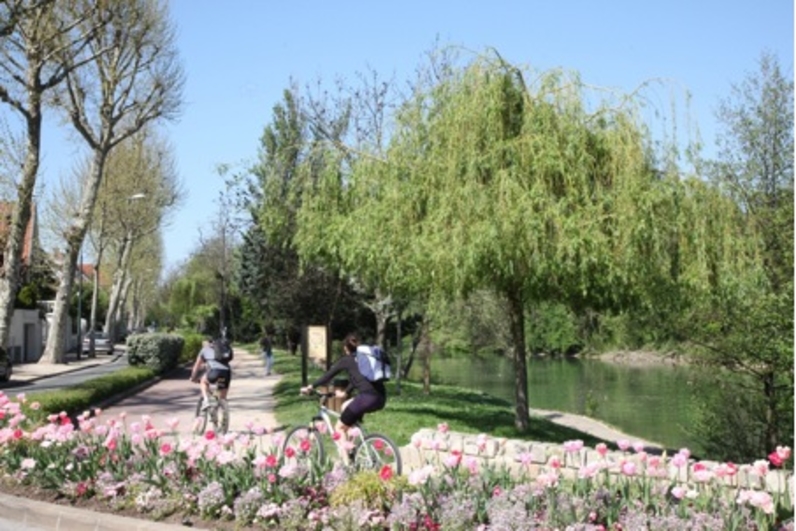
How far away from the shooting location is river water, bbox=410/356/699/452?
28484mm

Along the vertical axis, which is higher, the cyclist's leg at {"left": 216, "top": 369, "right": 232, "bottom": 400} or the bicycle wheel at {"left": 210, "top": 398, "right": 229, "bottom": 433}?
the cyclist's leg at {"left": 216, "top": 369, "right": 232, "bottom": 400}

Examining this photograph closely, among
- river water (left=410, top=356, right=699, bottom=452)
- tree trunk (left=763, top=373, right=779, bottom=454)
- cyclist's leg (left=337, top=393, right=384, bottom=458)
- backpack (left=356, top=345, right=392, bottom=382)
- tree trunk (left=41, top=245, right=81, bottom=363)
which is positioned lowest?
river water (left=410, top=356, right=699, bottom=452)

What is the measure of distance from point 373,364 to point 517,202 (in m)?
4.52

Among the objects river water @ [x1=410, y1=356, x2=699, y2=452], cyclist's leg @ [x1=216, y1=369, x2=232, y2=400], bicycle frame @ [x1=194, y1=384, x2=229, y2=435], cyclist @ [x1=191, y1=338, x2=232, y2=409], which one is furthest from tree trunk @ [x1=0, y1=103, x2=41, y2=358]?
river water @ [x1=410, y1=356, x2=699, y2=452]

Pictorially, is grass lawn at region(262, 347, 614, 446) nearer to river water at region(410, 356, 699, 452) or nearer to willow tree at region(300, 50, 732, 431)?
willow tree at region(300, 50, 732, 431)

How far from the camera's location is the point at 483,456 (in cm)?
926

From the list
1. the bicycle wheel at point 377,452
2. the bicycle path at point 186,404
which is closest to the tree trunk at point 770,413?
the bicycle path at point 186,404

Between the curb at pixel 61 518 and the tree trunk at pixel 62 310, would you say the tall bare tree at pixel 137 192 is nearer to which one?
the tree trunk at pixel 62 310

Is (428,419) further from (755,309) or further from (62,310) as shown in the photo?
(62,310)

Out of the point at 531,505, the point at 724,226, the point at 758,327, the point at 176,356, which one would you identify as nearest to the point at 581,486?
the point at 531,505

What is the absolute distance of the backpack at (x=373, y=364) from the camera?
966 centimetres

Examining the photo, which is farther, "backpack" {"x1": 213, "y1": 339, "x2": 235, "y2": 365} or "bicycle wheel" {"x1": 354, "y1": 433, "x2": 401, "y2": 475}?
"backpack" {"x1": 213, "y1": 339, "x2": 235, "y2": 365}

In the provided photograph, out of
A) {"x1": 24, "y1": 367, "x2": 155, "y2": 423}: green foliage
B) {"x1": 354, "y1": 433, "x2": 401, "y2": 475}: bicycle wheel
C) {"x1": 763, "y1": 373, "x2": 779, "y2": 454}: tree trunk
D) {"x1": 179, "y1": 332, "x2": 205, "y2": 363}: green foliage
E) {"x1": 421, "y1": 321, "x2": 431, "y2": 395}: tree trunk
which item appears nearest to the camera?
{"x1": 354, "y1": 433, "x2": 401, "y2": 475}: bicycle wheel

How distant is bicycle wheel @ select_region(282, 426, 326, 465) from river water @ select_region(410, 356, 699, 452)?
1145cm
